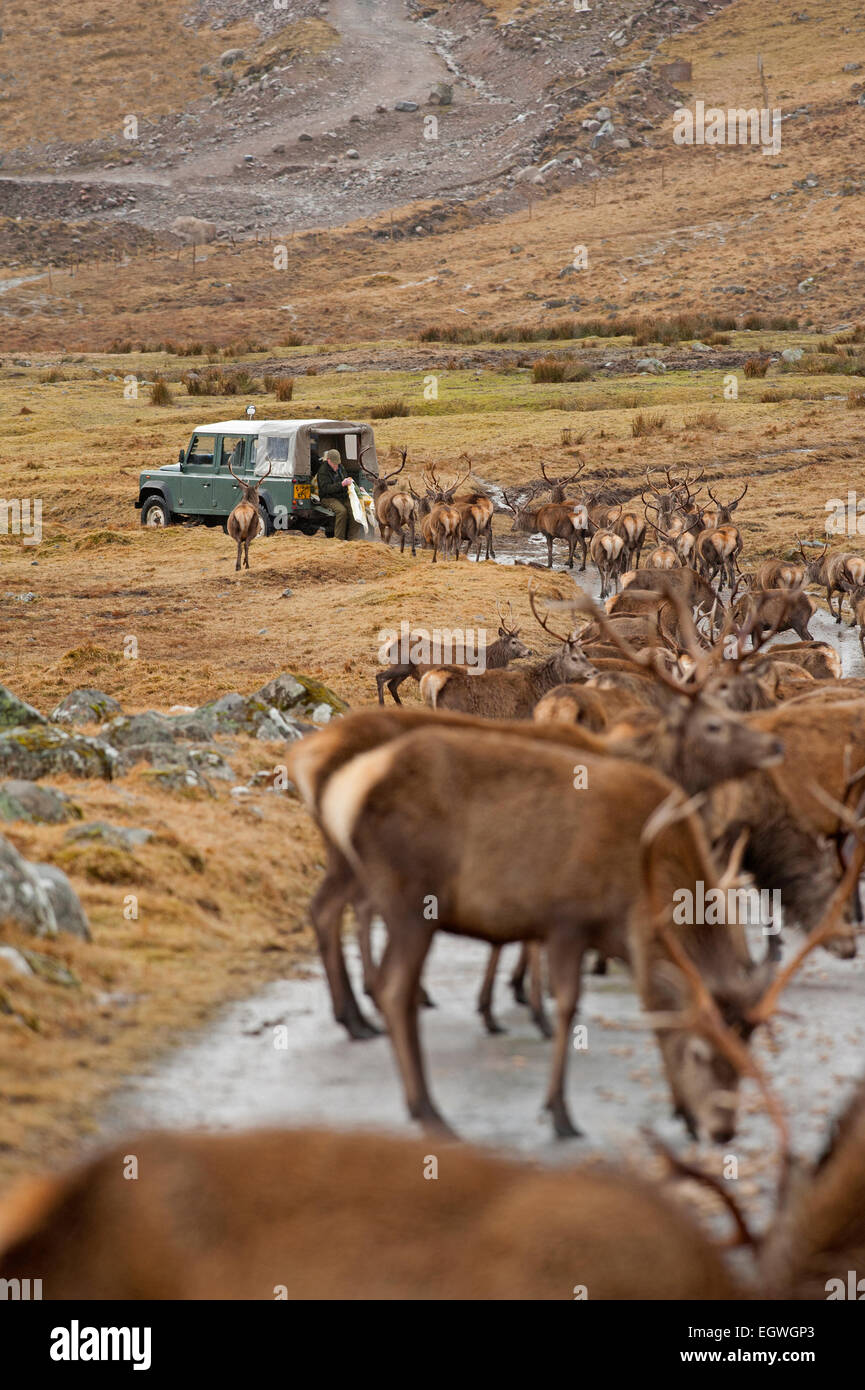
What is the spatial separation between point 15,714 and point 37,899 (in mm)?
4268

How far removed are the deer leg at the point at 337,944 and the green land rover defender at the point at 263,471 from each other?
16.7 m

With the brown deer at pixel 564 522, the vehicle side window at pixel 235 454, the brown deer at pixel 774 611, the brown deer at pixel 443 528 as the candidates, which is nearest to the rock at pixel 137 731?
the brown deer at pixel 774 611

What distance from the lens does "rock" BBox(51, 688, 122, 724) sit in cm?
1187

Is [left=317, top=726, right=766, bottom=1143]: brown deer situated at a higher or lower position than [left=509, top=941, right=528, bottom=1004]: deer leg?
higher

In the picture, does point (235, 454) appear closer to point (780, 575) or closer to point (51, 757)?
point (780, 575)

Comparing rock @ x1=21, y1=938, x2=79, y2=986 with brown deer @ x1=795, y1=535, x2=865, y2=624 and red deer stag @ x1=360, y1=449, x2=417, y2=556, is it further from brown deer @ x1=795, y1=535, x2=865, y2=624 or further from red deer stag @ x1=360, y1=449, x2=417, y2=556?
red deer stag @ x1=360, y1=449, x2=417, y2=556

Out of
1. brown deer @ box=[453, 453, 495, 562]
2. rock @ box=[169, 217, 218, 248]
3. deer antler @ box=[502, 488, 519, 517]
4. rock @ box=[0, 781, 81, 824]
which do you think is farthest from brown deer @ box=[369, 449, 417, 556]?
rock @ box=[169, 217, 218, 248]

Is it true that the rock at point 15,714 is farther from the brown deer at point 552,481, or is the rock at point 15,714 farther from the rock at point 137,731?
the brown deer at point 552,481

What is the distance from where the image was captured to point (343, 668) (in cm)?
1505

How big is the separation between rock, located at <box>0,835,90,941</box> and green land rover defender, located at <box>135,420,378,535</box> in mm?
16409

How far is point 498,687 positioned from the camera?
1154cm

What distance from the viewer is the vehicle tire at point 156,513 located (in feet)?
82.0

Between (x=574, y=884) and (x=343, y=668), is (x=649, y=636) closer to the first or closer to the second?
(x=343, y=668)
